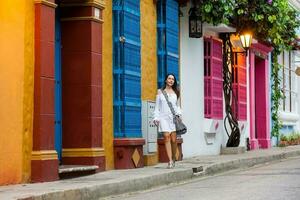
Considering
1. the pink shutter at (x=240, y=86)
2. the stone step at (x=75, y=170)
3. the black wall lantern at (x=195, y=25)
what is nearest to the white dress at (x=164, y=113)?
the stone step at (x=75, y=170)

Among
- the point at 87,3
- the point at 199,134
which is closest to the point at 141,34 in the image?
the point at 87,3

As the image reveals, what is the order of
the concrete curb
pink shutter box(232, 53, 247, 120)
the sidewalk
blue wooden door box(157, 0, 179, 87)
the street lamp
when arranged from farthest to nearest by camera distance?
pink shutter box(232, 53, 247, 120) < the street lamp < blue wooden door box(157, 0, 179, 87) < the concrete curb < the sidewalk

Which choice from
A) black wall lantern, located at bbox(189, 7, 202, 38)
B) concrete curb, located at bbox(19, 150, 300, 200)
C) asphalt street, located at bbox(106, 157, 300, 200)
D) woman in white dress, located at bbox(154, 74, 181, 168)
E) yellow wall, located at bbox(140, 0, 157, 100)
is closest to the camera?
concrete curb, located at bbox(19, 150, 300, 200)

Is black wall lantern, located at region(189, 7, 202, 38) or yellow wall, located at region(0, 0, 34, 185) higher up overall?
black wall lantern, located at region(189, 7, 202, 38)

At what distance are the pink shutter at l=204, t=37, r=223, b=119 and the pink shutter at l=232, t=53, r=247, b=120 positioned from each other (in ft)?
4.22

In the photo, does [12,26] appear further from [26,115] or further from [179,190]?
[179,190]

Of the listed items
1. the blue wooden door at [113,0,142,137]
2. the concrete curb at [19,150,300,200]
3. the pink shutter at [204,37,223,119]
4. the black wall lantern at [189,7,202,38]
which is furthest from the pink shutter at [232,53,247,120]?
the blue wooden door at [113,0,142,137]

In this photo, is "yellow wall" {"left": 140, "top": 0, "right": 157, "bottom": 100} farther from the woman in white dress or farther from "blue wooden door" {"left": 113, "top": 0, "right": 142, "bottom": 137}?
the woman in white dress

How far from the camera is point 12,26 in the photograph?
1020 cm

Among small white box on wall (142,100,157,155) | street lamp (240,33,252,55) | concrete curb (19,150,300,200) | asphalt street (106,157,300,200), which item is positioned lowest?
asphalt street (106,157,300,200)

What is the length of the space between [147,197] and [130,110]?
130 inches

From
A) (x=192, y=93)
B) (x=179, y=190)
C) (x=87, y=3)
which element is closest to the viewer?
(x=179, y=190)

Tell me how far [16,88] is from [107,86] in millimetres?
2752

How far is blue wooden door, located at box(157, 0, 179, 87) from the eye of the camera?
1480 cm
